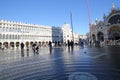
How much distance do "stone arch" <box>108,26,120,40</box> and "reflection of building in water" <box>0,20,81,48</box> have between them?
35.0 metres

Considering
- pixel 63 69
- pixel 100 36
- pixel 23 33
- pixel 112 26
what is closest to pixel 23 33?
pixel 23 33

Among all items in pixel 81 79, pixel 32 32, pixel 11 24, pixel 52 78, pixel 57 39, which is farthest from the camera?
pixel 57 39

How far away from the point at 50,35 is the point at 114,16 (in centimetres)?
5011

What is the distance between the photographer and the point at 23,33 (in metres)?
94.5

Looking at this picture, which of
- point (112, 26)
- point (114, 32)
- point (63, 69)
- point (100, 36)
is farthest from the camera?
point (100, 36)

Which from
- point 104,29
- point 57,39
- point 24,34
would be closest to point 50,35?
point 57,39

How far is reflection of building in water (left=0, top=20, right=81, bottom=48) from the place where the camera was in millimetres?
83250

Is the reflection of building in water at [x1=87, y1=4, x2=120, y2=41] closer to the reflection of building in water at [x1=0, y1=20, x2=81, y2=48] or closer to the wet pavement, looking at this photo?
the reflection of building in water at [x1=0, y1=20, x2=81, y2=48]

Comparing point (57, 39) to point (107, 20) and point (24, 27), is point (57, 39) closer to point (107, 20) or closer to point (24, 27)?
point (24, 27)

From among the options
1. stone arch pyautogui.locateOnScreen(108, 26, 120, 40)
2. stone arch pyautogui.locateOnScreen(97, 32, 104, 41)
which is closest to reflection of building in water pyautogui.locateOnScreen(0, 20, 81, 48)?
stone arch pyautogui.locateOnScreen(97, 32, 104, 41)

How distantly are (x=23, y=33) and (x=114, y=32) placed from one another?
4580 centimetres

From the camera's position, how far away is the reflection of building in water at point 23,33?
83.2 meters

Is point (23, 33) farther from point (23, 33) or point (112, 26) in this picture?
point (112, 26)

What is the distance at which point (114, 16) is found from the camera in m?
79.6
